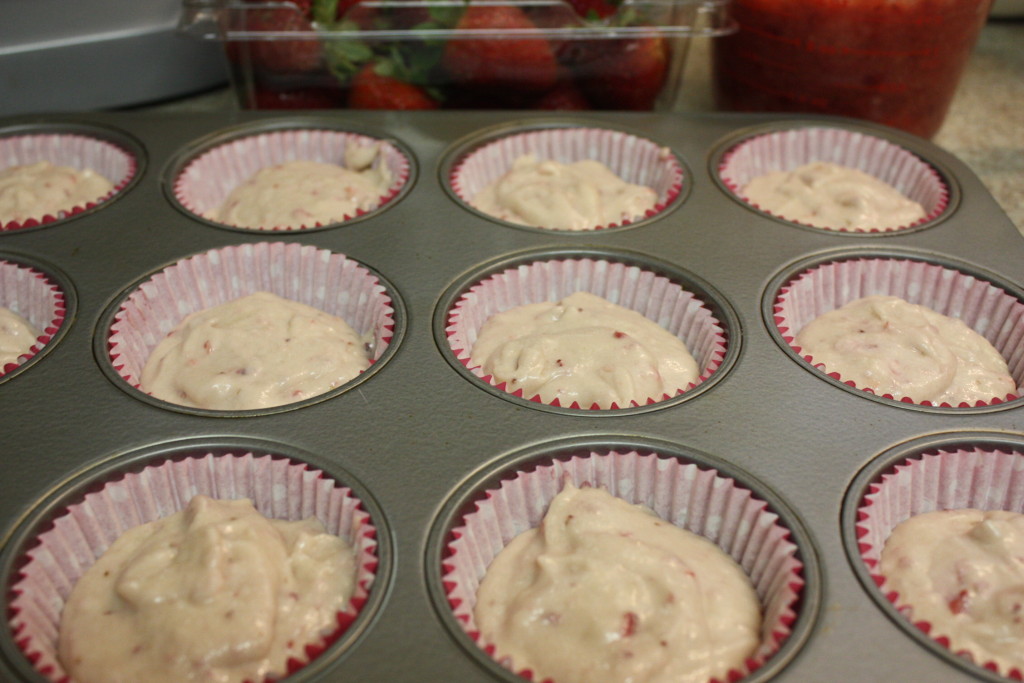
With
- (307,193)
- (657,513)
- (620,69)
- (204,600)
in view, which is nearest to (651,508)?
(657,513)

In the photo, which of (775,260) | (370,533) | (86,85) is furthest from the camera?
(86,85)

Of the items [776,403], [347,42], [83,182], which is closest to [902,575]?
[776,403]

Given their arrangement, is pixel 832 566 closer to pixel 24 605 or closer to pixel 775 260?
pixel 775 260

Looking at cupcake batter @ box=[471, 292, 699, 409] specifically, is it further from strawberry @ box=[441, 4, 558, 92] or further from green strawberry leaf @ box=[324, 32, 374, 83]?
green strawberry leaf @ box=[324, 32, 374, 83]

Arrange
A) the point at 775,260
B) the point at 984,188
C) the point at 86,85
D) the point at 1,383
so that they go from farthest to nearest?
the point at 86,85
the point at 984,188
the point at 775,260
the point at 1,383

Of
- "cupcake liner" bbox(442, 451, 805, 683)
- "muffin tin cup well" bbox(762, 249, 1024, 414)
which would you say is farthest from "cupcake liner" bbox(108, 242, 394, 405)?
"muffin tin cup well" bbox(762, 249, 1024, 414)

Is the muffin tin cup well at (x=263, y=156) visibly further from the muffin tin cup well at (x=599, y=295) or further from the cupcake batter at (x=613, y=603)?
the cupcake batter at (x=613, y=603)

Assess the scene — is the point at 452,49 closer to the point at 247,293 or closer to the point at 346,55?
the point at 346,55

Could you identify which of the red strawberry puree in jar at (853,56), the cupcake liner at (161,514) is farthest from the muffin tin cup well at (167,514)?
the red strawberry puree in jar at (853,56)
